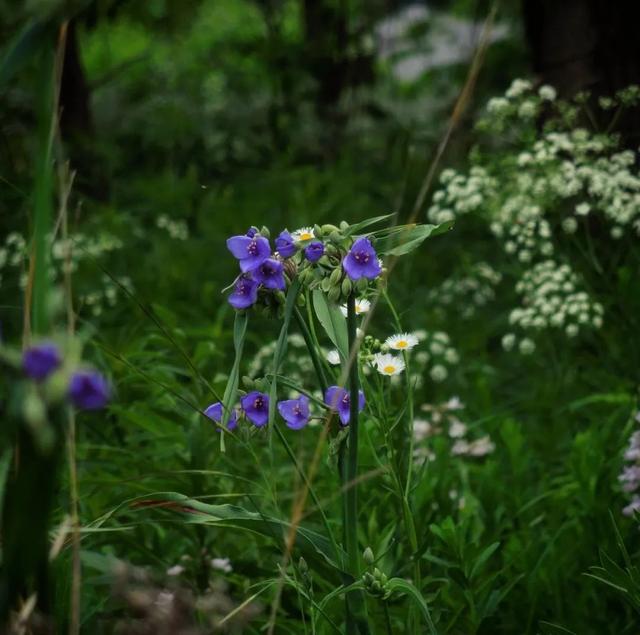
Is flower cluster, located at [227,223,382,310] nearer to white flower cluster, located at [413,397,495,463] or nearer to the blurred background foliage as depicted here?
the blurred background foliage

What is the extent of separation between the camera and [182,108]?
549 cm

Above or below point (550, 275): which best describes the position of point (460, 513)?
below

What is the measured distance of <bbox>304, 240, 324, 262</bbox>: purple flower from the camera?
4.27ft

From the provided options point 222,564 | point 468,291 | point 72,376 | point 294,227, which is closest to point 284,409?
point 222,564

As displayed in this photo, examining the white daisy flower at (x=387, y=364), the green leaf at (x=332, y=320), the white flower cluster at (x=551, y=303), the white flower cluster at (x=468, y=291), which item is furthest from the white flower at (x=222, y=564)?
the white flower cluster at (x=468, y=291)

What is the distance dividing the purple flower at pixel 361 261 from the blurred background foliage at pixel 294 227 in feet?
0.96

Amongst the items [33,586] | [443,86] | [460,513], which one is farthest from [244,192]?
[33,586]

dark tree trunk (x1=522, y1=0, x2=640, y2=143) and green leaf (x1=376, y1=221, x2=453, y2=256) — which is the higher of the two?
dark tree trunk (x1=522, y1=0, x2=640, y2=143)

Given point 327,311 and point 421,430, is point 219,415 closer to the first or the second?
point 327,311

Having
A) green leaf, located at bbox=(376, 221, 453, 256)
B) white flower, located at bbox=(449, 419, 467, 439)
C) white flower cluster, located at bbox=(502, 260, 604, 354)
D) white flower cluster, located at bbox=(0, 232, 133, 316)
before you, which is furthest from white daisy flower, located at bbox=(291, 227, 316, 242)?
white flower cluster, located at bbox=(0, 232, 133, 316)

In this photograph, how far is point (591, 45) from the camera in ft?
12.1

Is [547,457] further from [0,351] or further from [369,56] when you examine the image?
[369,56]

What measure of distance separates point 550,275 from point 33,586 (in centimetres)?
217

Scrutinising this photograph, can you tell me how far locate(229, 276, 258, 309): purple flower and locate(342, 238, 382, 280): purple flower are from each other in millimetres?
133
